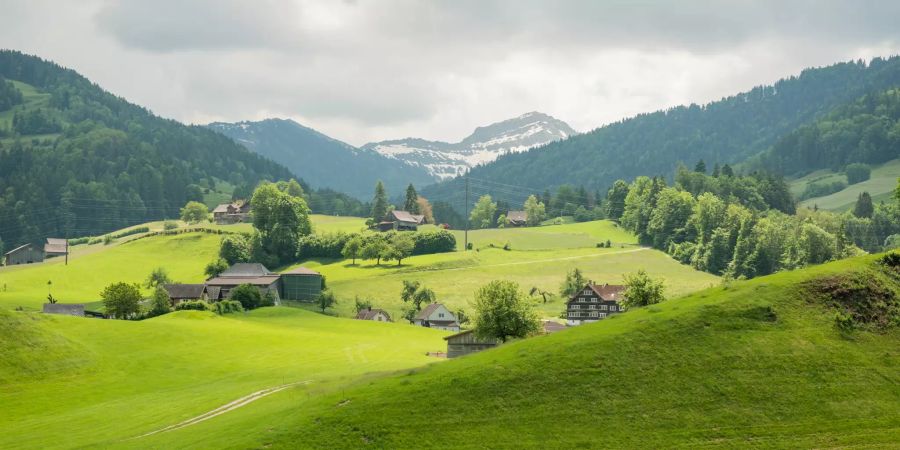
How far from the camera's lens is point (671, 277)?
586 feet

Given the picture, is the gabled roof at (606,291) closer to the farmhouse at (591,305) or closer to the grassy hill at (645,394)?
the farmhouse at (591,305)

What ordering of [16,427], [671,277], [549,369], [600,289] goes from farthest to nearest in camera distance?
[671,277]
[600,289]
[16,427]
[549,369]

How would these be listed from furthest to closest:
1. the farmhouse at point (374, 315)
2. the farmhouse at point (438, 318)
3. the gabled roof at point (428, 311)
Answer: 1. the gabled roof at point (428, 311)
2. the farmhouse at point (374, 315)
3. the farmhouse at point (438, 318)

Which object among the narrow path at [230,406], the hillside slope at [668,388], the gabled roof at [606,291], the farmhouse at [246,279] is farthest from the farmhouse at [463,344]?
the farmhouse at [246,279]

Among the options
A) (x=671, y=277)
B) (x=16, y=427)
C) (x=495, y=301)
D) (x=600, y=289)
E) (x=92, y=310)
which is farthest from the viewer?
(x=671, y=277)

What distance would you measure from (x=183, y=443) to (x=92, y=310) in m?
95.4

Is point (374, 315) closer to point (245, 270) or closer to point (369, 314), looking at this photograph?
point (369, 314)

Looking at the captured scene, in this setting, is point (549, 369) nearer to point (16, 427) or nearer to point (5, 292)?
point (16, 427)

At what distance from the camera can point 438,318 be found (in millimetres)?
152000

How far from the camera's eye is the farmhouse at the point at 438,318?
5945 inches

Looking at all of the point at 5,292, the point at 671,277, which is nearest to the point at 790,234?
the point at 671,277

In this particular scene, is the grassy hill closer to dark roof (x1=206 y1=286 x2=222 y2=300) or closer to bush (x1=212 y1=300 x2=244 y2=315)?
bush (x1=212 y1=300 x2=244 y2=315)

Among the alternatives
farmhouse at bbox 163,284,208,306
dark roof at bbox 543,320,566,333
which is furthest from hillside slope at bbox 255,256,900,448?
farmhouse at bbox 163,284,208,306

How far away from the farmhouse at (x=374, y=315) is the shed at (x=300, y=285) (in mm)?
18971
